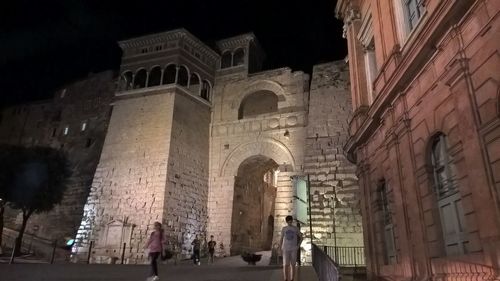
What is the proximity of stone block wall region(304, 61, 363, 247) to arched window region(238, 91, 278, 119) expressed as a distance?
3.45 meters

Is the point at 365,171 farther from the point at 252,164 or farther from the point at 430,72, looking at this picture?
the point at 252,164

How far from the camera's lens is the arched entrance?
19781 millimetres

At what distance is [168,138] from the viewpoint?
1881cm

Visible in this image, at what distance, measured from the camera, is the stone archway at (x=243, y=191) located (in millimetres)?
18703

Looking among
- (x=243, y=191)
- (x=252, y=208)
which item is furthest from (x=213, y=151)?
(x=252, y=208)

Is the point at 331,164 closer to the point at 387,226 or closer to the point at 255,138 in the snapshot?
the point at 255,138

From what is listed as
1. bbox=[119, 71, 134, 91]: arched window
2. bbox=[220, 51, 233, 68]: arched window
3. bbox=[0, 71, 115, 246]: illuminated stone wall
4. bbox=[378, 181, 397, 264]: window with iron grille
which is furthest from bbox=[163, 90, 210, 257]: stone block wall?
bbox=[378, 181, 397, 264]: window with iron grille

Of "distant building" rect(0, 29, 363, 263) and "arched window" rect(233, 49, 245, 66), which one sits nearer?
"distant building" rect(0, 29, 363, 263)

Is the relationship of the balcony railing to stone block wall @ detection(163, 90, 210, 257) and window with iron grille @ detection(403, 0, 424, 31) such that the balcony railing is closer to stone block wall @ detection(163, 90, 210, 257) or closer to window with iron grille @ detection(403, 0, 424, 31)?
stone block wall @ detection(163, 90, 210, 257)

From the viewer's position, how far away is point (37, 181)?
69.6ft

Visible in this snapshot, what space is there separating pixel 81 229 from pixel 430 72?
58.3ft

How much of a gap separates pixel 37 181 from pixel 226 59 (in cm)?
1291

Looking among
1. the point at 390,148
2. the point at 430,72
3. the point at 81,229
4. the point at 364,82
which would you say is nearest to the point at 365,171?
the point at 390,148

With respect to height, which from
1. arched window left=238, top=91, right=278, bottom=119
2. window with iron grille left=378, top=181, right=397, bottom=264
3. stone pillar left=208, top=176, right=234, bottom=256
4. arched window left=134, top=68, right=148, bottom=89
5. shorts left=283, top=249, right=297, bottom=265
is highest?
arched window left=134, top=68, right=148, bottom=89
